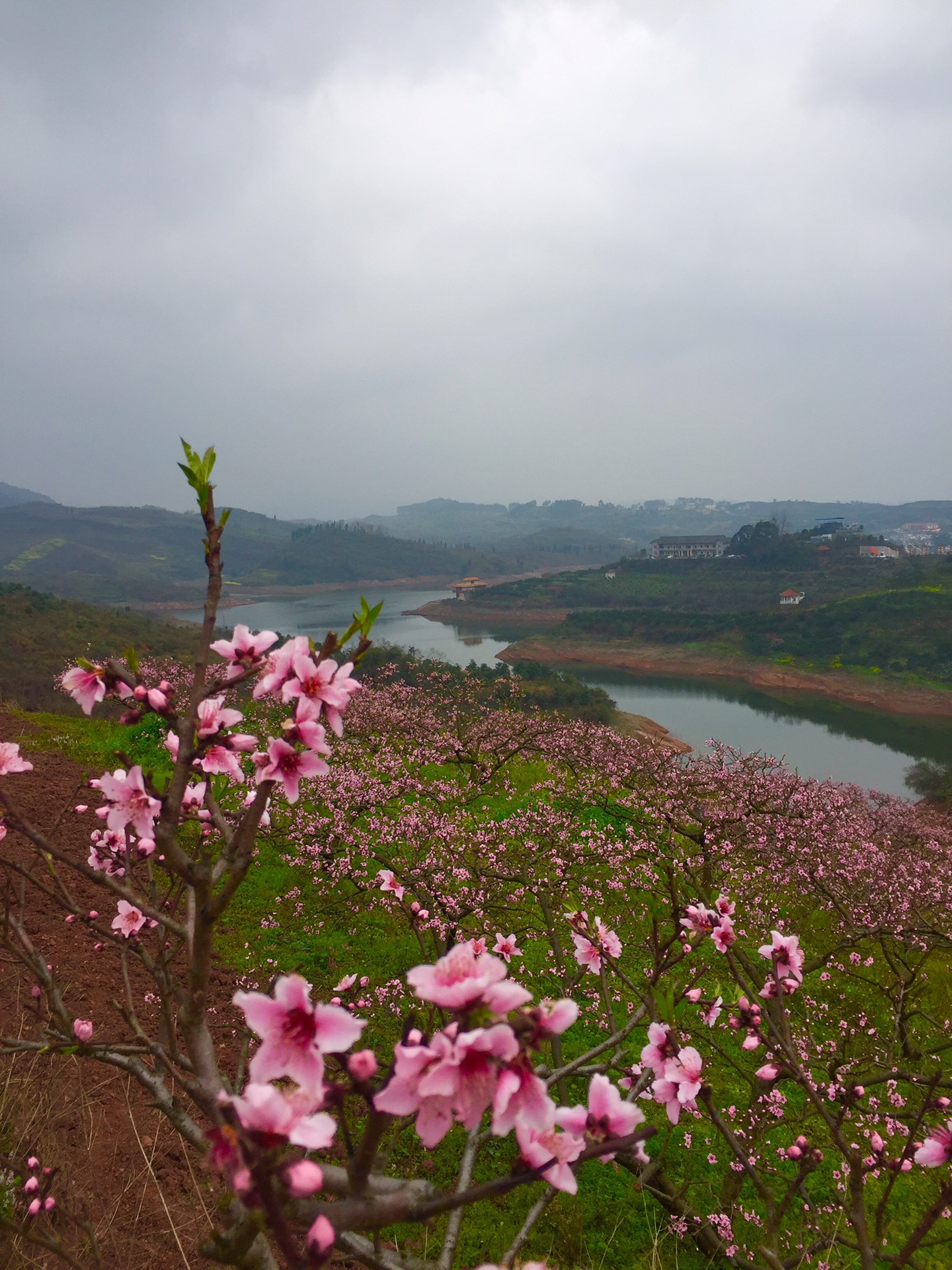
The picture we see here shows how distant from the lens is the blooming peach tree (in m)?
0.90

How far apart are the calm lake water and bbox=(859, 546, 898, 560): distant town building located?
109ft

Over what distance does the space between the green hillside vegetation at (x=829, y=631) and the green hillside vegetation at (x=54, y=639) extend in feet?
101

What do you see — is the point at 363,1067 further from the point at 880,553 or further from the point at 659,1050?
the point at 880,553

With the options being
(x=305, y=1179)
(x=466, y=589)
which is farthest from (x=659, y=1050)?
(x=466, y=589)

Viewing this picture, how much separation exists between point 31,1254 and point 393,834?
17.2 ft

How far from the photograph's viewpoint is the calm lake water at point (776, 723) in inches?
960

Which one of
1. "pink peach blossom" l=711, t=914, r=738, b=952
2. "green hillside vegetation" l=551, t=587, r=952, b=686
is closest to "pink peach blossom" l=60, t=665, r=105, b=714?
"pink peach blossom" l=711, t=914, r=738, b=952

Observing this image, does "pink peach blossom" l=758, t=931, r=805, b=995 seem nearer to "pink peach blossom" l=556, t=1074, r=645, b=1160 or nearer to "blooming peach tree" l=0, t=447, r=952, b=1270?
"blooming peach tree" l=0, t=447, r=952, b=1270

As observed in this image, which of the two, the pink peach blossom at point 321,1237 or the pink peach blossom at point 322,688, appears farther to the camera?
the pink peach blossom at point 322,688

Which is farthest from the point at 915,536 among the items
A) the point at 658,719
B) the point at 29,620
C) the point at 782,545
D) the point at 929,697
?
the point at 29,620

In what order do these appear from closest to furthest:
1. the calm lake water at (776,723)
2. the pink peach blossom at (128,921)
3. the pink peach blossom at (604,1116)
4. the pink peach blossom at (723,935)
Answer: the pink peach blossom at (604,1116) < the pink peach blossom at (128,921) < the pink peach blossom at (723,935) < the calm lake water at (776,723)

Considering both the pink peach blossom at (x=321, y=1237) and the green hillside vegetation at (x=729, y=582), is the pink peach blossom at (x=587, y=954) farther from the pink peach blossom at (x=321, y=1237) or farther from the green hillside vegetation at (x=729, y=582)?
the green hillside vegetation at (x=729, y=582)

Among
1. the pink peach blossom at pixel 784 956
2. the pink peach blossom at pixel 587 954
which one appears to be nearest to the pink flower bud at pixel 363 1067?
the pink peach blossom at pixel 587 954

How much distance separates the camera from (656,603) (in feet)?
197
